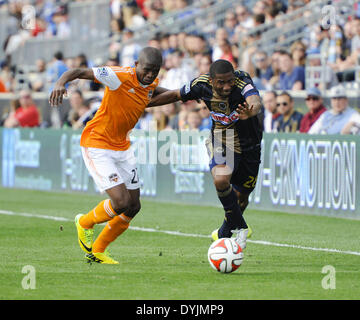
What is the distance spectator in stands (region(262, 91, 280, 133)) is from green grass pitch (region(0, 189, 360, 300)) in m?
1.92

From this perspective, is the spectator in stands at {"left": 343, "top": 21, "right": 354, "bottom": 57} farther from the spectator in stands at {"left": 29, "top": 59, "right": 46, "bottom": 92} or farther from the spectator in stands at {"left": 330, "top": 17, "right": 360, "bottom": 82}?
the spectator in stands at {"left": 29, "top": 59, "right": 46, "bottom": 92}

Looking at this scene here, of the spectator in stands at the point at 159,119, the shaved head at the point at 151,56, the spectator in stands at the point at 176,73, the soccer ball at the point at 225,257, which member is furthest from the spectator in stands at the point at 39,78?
the soccer ball at the point at 225,257

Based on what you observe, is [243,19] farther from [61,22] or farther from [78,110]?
[61,22]

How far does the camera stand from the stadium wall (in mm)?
14797

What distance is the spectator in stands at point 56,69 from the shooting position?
24.7 m

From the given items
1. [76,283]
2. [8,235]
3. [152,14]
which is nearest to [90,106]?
[152,14]

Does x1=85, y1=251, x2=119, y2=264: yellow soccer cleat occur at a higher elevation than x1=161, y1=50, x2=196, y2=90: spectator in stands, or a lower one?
lower

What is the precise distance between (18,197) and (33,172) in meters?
2.41

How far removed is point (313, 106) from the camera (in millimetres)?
16250

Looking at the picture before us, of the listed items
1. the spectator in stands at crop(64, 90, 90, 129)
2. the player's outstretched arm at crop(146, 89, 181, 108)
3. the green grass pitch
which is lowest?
the green grass pitch

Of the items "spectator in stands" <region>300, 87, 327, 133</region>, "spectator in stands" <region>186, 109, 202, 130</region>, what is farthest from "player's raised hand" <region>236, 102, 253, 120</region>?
"spectator in stands" <region>186, 109, 202, 130</region>

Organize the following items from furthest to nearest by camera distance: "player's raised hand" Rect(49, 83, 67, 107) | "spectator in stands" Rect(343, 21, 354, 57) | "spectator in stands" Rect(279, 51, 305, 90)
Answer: "spectator in stands" Rect(343, 21, 354, 57)
"spectator in stands" Rect(279, 51, 305, 90)
"player's raised hand" Rect(49, 83, 67, 107)

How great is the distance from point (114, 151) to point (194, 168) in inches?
306

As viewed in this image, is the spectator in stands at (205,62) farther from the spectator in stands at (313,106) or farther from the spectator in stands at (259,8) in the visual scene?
the spectator in stands at (313,106)
